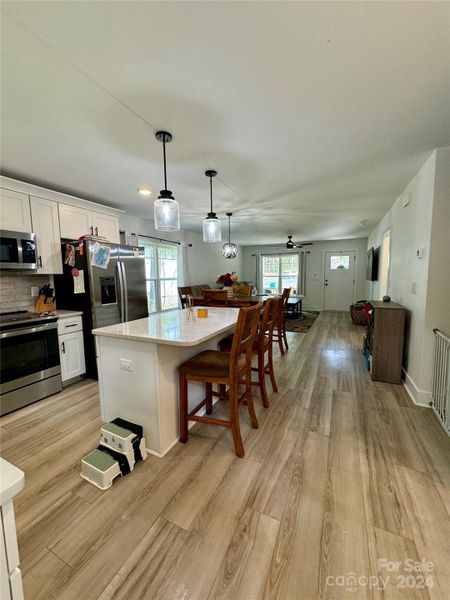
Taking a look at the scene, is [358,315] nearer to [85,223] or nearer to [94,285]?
[94,285]

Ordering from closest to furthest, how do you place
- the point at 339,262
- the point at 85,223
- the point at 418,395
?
1. the point at 418,395
2. the point at 85,223
3. the point at 339,262

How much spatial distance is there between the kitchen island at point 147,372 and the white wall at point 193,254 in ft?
10.2

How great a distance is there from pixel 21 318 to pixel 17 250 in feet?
2.33

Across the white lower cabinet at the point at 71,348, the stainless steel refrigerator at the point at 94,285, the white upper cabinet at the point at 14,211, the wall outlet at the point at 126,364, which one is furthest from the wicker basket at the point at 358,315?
the white upper cabinet at the point at 14,211

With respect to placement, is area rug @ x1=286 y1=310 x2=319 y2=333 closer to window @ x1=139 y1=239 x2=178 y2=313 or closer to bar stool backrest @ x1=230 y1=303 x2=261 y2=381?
window @ x1=139 y1=239 x2=178 y2=313

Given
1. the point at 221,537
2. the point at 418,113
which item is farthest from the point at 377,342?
the point at 221,537

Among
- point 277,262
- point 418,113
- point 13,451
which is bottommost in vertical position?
point 13,451

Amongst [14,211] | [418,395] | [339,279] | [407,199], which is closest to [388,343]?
[418,395]

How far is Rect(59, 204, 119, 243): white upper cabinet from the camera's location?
306 cm

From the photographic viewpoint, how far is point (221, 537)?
4.08ft

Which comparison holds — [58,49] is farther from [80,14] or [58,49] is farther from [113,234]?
[113,234]

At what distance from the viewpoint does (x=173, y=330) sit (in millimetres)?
1856

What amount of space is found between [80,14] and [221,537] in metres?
2.50

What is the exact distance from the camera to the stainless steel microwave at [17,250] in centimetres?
246
